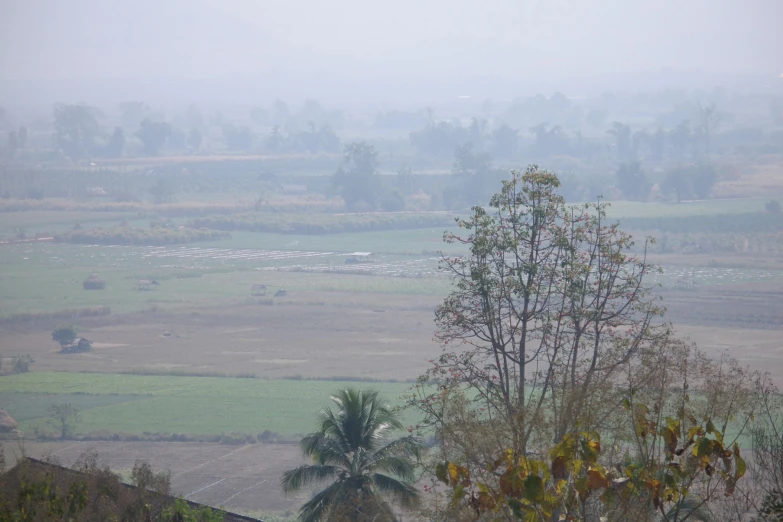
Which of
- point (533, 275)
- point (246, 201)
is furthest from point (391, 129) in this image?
point (533, 275)

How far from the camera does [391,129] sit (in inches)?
5802

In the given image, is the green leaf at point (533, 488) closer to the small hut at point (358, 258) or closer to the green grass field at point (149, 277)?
the green grass field at point (149, 277)

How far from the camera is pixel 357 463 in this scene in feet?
43.1

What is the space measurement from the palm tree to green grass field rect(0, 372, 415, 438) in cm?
1289

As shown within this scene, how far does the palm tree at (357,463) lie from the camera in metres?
12.8

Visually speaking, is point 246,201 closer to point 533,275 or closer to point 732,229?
point 732,229

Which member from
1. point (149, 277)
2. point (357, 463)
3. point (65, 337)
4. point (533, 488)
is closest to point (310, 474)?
point (357, 463)

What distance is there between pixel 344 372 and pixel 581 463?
26745 mm

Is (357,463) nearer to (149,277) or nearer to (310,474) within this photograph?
(310,474)

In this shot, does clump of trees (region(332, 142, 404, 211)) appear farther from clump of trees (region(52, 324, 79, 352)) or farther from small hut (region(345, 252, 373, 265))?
clump of trees (region(52, 324, 79, 352))

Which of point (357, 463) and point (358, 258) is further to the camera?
point (358, 258)

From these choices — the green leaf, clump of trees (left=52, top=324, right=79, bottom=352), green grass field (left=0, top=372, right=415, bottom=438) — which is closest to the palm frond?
the green leaf

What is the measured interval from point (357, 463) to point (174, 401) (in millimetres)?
18451

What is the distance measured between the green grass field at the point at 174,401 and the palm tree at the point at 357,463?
12888mm
